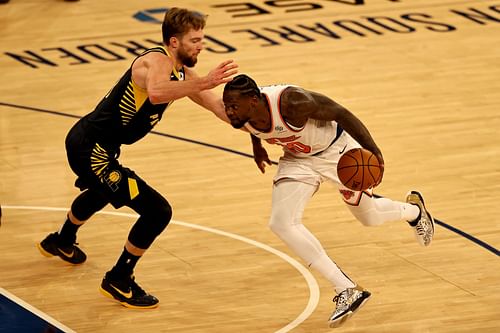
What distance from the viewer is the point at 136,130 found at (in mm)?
8375

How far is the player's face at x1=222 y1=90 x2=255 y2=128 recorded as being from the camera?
775cm

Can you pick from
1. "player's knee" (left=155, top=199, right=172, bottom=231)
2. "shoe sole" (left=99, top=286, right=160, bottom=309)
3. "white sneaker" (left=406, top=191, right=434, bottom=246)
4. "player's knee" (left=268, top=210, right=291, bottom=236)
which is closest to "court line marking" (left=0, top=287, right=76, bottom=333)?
"shoe sole" (left=99, top=286, right=160, bottom=309)

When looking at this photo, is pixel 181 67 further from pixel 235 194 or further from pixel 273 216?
pixel 235 194

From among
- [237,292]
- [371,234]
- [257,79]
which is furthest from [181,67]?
[257,79]

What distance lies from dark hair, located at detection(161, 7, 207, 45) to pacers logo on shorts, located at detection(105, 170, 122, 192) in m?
1.04

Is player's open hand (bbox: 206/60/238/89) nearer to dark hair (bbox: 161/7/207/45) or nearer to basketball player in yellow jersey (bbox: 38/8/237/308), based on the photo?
basketball player in yellow jersey (bbox: 38/8/237/308)

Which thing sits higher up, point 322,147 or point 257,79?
point 322,147

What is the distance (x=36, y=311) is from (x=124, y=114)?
5.13 ft

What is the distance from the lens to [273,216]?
796 cm

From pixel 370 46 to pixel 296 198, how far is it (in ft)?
27.4

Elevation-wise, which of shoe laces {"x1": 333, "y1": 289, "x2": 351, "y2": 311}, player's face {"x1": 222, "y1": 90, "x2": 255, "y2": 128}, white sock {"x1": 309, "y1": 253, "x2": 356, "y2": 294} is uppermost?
player's face {"x1": 222, "y1": 90, "x2": 255, "y2": 128}

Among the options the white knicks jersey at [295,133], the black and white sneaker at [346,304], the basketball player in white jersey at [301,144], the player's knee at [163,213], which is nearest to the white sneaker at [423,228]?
the basketball player in white jersey at [301,144]

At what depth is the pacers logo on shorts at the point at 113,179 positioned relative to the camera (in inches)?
328

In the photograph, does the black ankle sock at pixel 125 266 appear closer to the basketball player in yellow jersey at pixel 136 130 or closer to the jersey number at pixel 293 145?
the basketball player in yellow jersey at pixel 136 130
